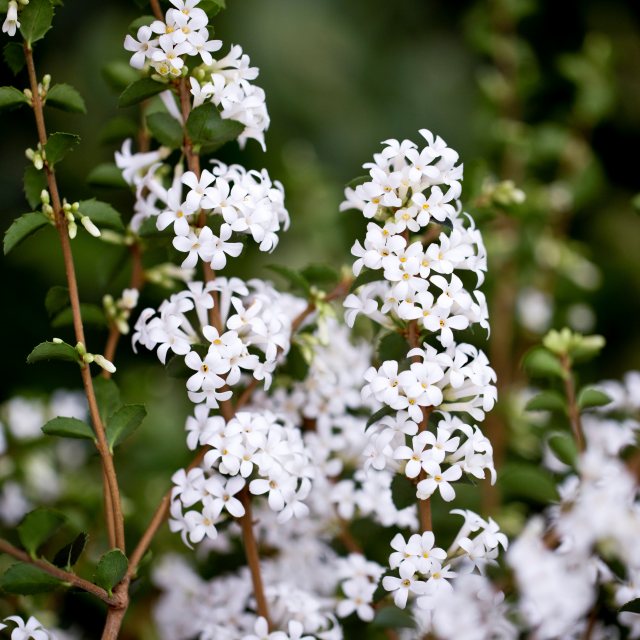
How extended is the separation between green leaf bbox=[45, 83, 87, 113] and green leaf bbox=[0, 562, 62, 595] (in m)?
0.30

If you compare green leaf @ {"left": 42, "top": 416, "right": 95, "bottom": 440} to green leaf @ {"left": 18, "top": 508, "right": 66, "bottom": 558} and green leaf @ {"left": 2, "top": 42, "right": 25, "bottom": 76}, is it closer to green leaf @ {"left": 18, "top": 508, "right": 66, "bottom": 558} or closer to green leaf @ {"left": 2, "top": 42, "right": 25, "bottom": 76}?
green leaf @ {"left": 18, "top": 508, "right": 66, "bottom": 558}

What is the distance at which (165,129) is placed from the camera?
590 mm

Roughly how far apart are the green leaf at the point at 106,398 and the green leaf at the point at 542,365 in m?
0.31

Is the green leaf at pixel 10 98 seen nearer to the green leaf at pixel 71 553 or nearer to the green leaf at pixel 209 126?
the green leaf at pixel 209 126

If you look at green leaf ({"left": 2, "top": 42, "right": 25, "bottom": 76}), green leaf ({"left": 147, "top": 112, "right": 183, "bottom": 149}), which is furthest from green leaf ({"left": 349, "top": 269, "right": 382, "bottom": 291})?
green leaf ({"left": 2, "top": 42, "right": 25, "bottom": 76})

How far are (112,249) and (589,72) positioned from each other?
735 millimetres

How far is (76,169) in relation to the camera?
5.37 feet

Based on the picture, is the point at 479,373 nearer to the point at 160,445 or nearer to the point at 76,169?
the point at 160,445

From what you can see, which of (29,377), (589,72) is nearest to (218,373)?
(589,72)

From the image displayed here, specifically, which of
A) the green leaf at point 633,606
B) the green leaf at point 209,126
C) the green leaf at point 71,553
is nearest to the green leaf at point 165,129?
the green leaf at point 209,126

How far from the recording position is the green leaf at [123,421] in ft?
1.87

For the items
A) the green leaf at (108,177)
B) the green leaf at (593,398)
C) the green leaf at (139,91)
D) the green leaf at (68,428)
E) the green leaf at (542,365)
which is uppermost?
the green leaf at (139,91)

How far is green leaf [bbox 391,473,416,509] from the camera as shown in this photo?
571 mm

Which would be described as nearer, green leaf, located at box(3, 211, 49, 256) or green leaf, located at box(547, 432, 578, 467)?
green leaf, located at box(3, 211, 49, 256)
